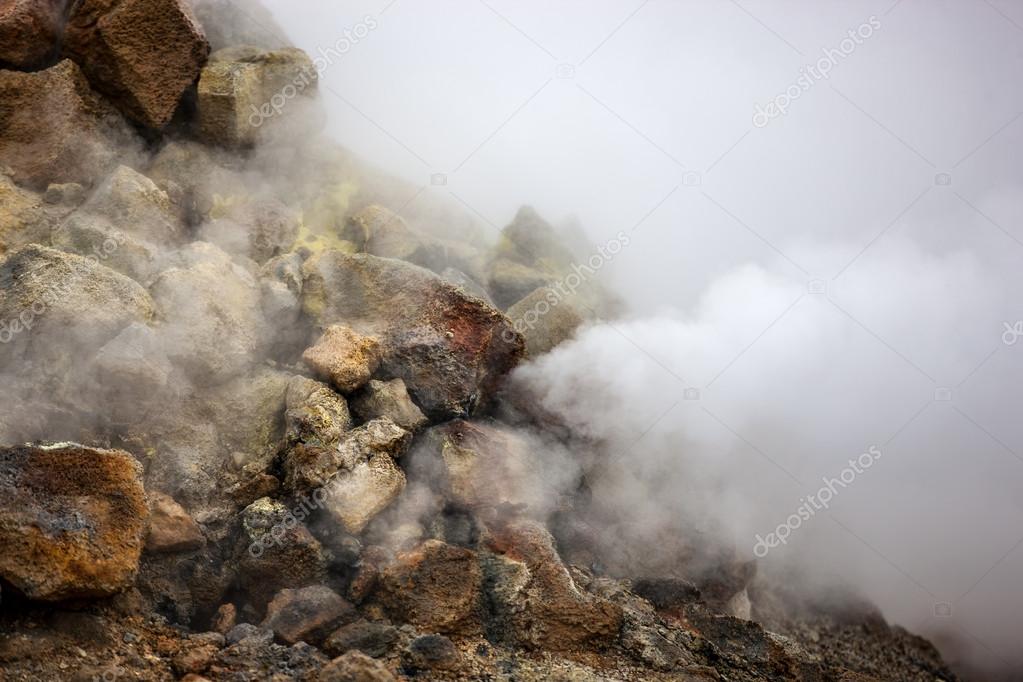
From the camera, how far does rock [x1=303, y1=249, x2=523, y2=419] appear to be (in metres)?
8.93

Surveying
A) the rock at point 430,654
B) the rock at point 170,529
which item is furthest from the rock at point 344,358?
the rock at point 430,654

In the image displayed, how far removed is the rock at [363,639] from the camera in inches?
250

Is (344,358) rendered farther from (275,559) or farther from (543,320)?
(543,320)

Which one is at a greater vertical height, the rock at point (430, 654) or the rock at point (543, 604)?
the rock at point (543, 604)

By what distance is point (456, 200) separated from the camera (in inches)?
600

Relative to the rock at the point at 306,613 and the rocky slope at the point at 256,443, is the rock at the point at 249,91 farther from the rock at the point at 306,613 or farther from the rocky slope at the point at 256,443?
the rock at the point at 306,613

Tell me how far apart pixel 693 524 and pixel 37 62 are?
1074 cm

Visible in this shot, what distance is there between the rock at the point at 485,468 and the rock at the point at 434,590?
1023 mm

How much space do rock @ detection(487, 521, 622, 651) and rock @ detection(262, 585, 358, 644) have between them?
54.2 inches

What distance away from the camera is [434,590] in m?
6.98

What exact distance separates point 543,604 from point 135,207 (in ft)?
22.0

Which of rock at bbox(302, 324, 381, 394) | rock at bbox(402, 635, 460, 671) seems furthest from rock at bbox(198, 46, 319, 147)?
rock at bbox(402, 635, 460, 671)

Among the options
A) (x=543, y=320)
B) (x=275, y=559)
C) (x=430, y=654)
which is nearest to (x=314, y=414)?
(x=275, y=559)

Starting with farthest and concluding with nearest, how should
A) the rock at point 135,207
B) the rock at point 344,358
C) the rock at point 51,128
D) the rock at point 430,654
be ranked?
1. the rock at point 51,128
2. the rock at point 135,207
3. the rock at point 344,358
4. the rock at point 430,654
